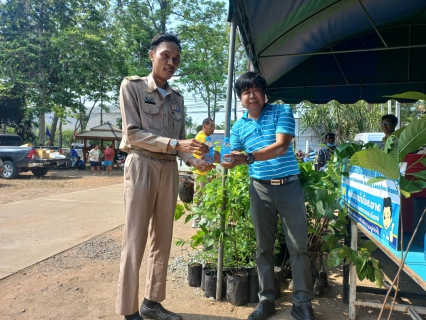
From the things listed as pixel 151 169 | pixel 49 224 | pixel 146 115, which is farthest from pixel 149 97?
pixel 49 224

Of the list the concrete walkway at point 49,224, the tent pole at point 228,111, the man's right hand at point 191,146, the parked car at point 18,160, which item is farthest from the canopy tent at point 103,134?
the man's right hand at point 191,146

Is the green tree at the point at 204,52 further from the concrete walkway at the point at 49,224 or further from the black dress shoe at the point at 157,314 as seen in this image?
the black dress shoe at the point at 157,314

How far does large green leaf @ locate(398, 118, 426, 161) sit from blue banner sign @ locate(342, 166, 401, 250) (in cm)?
26

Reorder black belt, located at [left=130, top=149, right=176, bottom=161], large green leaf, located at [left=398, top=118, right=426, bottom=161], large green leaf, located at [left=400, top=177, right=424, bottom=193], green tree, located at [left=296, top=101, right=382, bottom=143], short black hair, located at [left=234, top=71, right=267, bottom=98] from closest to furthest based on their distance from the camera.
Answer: large green leaf, located at [left=398, top=118, right=426, bottom=161] → large green leaf, located at [left=400, top=177, right=424, bottom=193] → black belt, located at [left=130, top=149, right=176, bottom=161] → short black hair, located at [left=234, top=71, right=267, bottom=98] → green tree, located at [left=296, top=101, right=382, bottom=143]

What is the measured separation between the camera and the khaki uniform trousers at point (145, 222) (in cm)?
226

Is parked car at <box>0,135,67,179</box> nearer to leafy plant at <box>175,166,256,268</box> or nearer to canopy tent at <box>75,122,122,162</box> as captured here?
canopy tent at <box>75,122,122,162</box>

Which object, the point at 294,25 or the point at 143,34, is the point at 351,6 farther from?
the point at 143,34

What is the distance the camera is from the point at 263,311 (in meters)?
2.49

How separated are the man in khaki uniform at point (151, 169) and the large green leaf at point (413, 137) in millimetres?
1224

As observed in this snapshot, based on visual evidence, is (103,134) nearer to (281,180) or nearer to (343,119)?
(343,119)

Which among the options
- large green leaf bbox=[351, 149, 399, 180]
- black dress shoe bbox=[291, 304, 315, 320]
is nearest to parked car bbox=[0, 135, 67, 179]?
black dress shoe bbox=[291, 304, 315, 320]

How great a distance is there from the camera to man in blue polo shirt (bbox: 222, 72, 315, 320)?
7.66 feet

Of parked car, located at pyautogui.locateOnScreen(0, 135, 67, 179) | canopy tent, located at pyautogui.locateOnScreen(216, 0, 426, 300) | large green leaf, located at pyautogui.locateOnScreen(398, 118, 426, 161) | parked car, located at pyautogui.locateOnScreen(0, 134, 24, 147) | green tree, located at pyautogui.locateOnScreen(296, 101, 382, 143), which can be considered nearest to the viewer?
large green leaf, located at pyautogui.locateOnScreen(398, 118, 426, 161)

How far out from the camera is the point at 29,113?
17.8 metres
